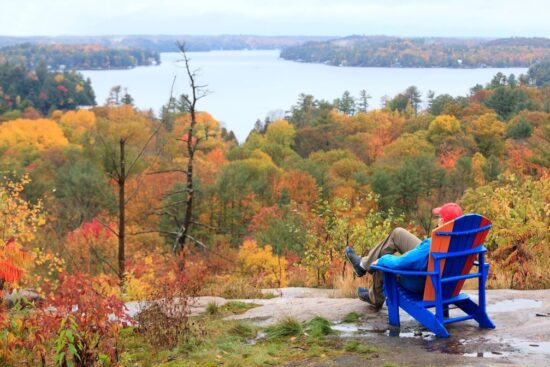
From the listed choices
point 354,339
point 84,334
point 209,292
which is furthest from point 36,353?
point 209,292

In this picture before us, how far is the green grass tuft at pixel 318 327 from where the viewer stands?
6816 millimetres

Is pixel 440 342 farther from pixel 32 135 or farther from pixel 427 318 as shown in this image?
pixel 32 135

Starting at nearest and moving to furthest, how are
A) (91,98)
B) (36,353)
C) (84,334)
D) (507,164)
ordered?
1. (84,334)
2. (36,353)
3. (507,164)
4. (91,98)

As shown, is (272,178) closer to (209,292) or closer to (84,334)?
(209,292)

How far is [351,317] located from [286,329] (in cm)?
75

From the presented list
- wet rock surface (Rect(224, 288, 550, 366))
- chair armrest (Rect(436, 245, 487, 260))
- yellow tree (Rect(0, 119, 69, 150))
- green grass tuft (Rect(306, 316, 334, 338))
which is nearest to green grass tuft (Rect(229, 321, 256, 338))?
wet rock surface (Rect(224, 288, 550, 366))

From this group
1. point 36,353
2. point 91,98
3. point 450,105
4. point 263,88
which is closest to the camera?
point 36,353

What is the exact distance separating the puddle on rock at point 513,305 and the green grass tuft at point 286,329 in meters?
2.06

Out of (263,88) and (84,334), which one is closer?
(84,334)

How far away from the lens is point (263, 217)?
47625 mm

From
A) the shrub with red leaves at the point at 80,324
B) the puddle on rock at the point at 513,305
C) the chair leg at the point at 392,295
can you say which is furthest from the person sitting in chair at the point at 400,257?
the shrub with red leaves at the point at 80,324

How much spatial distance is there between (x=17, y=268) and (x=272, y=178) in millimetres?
54886

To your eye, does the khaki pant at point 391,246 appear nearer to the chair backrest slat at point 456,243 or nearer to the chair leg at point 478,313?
the chair backrest slat at point 456,243

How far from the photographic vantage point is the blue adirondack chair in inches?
246
